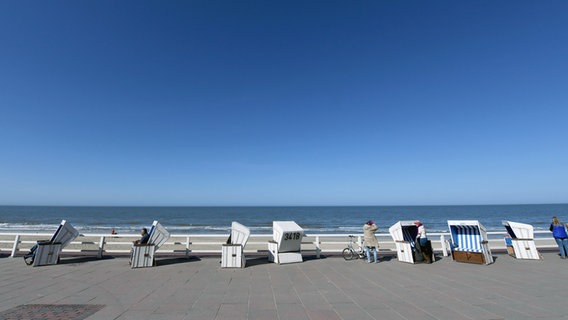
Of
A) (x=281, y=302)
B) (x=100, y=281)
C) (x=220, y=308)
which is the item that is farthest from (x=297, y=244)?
(x=100, y=281)

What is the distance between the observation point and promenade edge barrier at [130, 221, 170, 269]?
8383mm

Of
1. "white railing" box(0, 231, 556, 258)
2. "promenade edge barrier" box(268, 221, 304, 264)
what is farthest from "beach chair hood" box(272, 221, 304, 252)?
"white railing" box(0, 231, 556, 258)

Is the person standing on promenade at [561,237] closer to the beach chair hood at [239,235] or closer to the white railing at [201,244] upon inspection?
the white railing at [201,244]

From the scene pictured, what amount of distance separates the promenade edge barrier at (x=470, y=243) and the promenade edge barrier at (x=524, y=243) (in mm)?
1384

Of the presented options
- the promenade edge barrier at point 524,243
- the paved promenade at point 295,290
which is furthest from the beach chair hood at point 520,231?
the paved promenade at point 295,290

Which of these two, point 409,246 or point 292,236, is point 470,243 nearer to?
point 409,246

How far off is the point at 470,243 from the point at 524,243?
7.84 ft

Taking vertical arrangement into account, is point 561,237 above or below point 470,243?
above

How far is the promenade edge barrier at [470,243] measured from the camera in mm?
8844

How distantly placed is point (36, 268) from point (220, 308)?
761cm

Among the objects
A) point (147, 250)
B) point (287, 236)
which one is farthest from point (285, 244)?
point (147, 250)

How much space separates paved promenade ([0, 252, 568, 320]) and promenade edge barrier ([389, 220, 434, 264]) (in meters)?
0.54

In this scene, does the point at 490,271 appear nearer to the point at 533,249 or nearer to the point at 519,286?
the point at 519,286

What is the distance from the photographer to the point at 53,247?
342 inches
